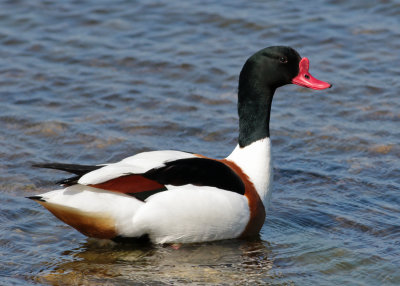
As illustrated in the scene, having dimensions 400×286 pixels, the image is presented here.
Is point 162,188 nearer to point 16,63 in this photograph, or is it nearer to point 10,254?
point 10,254

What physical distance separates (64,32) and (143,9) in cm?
132

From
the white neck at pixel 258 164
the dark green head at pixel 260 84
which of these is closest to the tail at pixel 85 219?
the white neck at pixel 258 164

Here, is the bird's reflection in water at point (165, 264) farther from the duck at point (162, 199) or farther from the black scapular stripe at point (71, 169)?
the black scapular stripe at point (71, 169)

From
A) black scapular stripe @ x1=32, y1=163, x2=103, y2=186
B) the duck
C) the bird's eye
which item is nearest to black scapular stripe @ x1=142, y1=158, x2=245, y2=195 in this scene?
the duck

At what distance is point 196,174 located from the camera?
5.86m

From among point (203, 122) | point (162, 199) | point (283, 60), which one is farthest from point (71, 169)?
point (203, 122)

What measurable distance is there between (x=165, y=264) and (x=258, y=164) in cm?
120

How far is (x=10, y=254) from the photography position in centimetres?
576

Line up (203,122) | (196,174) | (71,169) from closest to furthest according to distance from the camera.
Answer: (71,169)
(196,174)
(203,122)

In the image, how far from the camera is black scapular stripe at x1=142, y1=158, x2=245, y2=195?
5812 mm

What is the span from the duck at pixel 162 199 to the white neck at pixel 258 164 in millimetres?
11

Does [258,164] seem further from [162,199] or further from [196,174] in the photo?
[162,199]

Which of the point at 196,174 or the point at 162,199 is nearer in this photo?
the point at 162,199

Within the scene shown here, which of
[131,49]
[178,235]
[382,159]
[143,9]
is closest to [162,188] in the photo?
[178,235]
